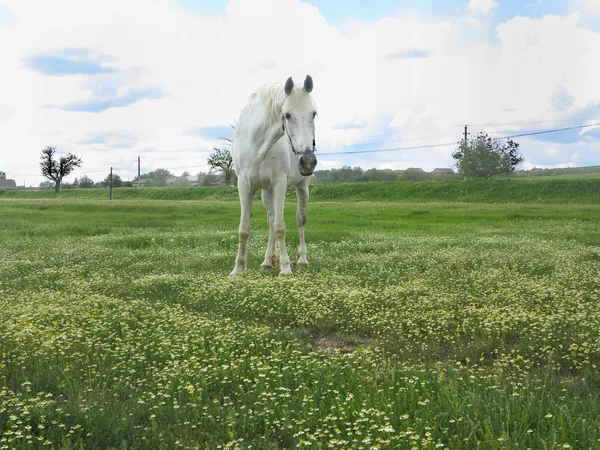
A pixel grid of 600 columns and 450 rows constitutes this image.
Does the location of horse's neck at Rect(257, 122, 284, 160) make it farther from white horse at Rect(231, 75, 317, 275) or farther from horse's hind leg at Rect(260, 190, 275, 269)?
horse's hind leg at Rect(260, 190, 275, 269)

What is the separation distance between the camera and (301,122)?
10.9m

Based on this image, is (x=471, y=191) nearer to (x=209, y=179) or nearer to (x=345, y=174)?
(x=345, y=174)

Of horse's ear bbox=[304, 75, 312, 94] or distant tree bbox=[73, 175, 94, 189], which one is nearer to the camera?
horse's ear bbox=[304, 75, 312, 94]

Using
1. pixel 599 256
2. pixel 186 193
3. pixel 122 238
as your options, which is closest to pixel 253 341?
pixel 599 256

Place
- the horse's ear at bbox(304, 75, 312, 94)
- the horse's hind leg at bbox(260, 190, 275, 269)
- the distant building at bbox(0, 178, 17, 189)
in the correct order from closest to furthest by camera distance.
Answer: the horse's ear at bbox(304, 75, 312, 94)
the horse's hind leg at bbox(260, 190, 275, 269)
the distant building at bbox(0, 178, 17, 189)

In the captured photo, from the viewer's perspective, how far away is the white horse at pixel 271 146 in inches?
436

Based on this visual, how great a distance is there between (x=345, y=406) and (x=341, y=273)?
756 cm

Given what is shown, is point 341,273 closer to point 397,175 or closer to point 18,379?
point 18,379

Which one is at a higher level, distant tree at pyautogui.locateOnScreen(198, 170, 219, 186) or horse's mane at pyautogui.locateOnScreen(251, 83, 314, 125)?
distant tree at pyautogui.locateOnScreen(198, 170, 219, 186)

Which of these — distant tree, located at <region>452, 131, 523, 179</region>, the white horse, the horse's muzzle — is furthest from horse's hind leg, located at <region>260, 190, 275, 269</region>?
distant tree, located at <region>452, 131, 523, 179</region>

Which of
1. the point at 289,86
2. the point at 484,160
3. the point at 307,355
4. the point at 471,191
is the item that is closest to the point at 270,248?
the point at 289,86

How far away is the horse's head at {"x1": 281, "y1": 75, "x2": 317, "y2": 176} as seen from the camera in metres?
10.5

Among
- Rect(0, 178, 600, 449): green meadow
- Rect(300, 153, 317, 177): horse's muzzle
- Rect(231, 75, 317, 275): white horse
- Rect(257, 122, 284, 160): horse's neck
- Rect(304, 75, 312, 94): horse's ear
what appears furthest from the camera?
Rect(257, 122, 284, 160): horse's neck

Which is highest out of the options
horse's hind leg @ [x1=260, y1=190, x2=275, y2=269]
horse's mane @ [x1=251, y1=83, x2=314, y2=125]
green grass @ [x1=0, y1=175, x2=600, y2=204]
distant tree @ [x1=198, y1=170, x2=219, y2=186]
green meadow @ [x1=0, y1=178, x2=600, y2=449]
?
distant tree @ [x1=198, y1=170, x2=219, y2=186]
